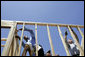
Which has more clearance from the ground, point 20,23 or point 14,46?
point 20,23

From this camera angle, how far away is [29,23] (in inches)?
196

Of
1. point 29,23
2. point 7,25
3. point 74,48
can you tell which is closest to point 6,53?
point 7,25

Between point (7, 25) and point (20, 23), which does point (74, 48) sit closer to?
point (20, 23)

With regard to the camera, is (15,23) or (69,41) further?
(69,41)

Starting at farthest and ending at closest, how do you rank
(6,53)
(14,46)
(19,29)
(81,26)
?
(81,26)
(19,29)
(14,46)
(6,53)

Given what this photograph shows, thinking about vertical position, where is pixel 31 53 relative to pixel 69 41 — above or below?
below

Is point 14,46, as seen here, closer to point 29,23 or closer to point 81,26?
point 29,23

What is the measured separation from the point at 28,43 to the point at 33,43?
0.19 m

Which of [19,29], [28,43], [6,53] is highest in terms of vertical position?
[19,29]

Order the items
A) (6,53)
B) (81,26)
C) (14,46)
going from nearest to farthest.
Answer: (6,53)
(14,46)
(81,26)

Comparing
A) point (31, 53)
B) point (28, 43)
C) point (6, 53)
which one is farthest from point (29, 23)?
point (6, 53)

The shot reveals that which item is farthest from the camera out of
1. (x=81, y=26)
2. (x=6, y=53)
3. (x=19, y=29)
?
(x=81, y=26)

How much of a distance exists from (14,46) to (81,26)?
7.96 ft

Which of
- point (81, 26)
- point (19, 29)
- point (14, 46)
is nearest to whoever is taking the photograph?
point (14, 46)
